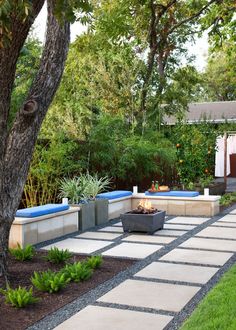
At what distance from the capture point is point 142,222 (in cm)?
739

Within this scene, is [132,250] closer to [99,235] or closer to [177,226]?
[99,235]

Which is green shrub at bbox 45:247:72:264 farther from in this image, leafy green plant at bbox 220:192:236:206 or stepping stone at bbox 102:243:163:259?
leafy green plant at bbox 220:192:236:206

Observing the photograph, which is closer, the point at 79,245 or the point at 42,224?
the point at 79,245

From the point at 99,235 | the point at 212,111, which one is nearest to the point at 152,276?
the point at 99,235

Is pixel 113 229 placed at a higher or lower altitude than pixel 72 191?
lower

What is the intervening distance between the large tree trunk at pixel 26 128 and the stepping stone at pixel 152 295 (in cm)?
112

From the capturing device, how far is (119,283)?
4703 millimetres

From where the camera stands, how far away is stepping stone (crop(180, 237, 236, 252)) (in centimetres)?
631

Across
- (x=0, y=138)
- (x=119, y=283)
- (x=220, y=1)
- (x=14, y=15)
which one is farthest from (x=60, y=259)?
(x=220, y=1)

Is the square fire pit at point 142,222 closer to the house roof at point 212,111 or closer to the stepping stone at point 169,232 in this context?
the stepping stone at point 169,232

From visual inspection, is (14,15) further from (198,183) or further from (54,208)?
(198,183)

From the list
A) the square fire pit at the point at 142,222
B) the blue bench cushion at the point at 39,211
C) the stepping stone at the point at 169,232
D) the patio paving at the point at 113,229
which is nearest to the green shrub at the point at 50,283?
the blue bench cushion at the point at 39,211

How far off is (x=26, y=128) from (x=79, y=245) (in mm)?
2612

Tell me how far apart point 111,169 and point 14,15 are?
622 cm
